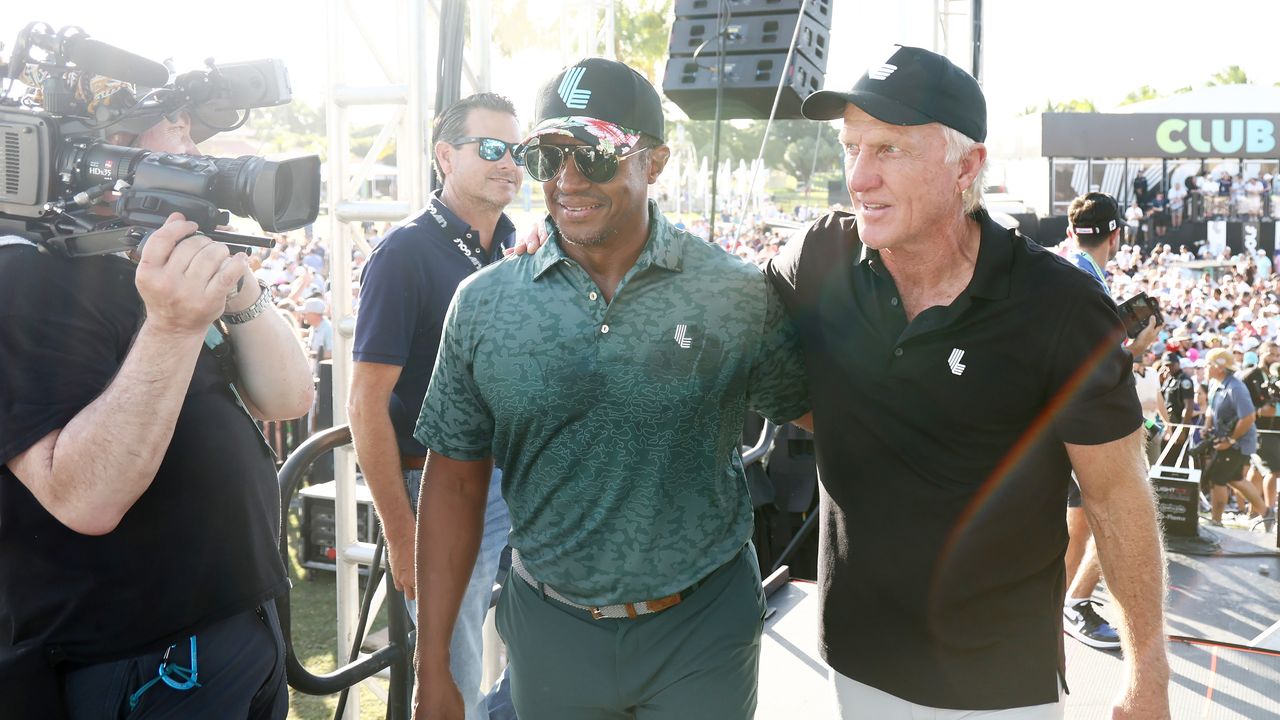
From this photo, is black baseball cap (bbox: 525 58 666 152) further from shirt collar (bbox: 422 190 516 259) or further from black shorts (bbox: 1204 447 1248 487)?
black shorts (bbox: 1204 447 1248 487)

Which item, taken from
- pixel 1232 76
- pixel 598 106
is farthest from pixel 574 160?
pixel 1232 76

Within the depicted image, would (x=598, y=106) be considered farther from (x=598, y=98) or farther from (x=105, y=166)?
(x=105, y=166)

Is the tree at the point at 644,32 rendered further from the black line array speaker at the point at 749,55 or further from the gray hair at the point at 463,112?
the gray hair at the point at 463,112

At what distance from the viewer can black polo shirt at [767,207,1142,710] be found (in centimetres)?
188

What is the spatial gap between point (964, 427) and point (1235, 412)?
1098 centimetres

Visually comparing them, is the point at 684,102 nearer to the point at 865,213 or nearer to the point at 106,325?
the point at 865,213

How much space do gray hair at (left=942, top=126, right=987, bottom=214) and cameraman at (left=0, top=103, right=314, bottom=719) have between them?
1.33 meters

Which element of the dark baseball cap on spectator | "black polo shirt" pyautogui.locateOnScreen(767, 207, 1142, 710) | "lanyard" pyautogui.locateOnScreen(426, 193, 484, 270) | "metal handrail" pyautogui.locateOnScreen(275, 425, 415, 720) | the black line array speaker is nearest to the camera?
"black polo shirt" pyautogui.locateOnScreen(767, 207, 1142, 710)

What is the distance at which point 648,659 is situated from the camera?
194cm

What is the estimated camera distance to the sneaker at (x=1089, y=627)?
461cm

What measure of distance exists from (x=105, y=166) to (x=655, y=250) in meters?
0.99

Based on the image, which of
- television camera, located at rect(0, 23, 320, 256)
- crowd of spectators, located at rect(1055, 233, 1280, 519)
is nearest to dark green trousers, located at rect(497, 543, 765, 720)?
television camera, located at rect(0, 23, 320, 256)

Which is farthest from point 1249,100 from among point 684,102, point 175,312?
point 175,312

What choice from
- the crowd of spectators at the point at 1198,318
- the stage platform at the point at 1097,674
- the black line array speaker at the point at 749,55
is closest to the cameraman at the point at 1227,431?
the crowd of spectators at the point at 1198,318
